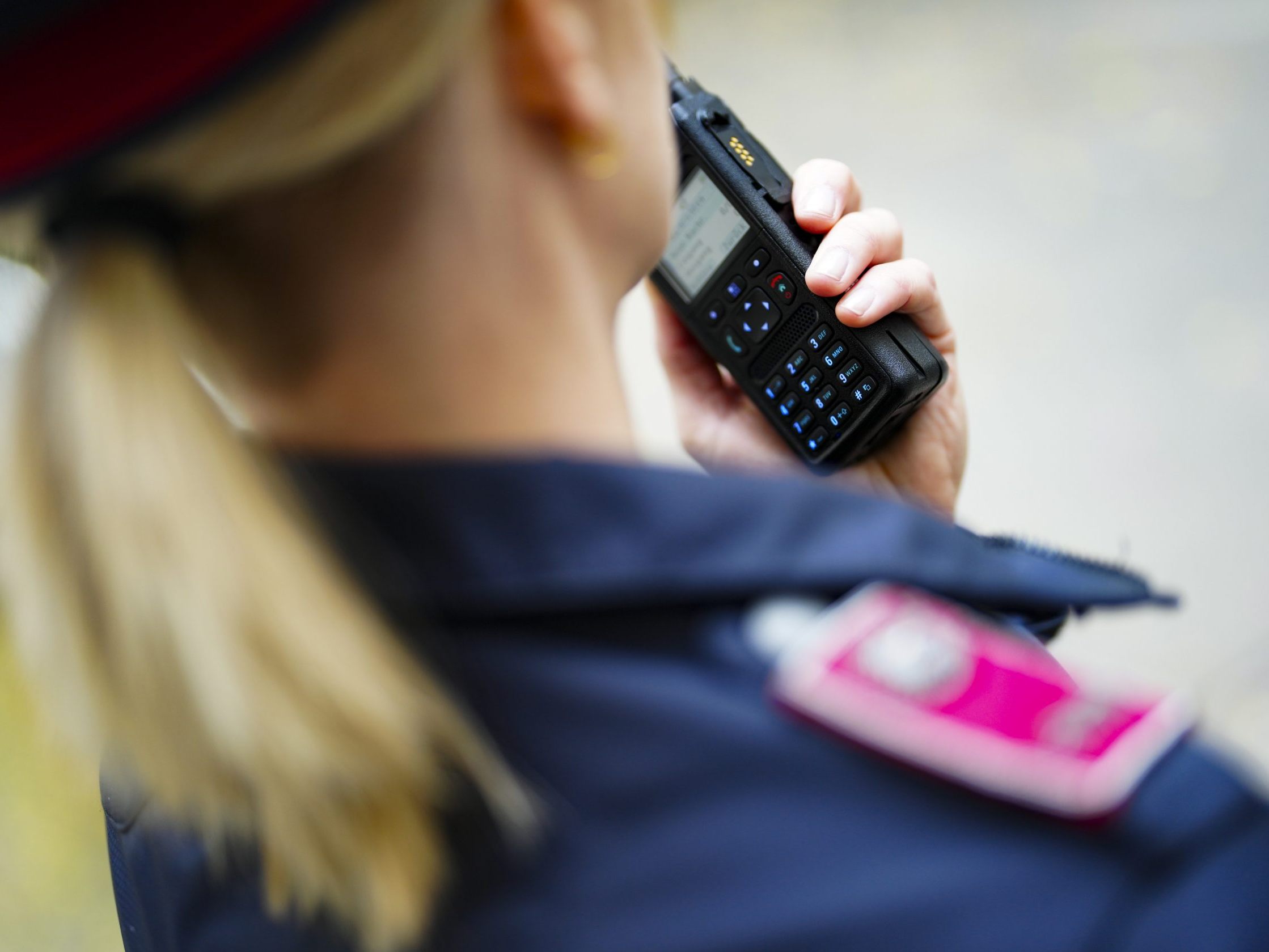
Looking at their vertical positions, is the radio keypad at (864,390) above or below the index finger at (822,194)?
below

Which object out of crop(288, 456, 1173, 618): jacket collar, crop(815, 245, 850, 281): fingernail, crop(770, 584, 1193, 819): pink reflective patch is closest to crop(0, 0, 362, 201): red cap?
crop(288, 456, 1173, 618): jacket collar

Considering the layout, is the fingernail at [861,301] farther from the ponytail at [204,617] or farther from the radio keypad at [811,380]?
the ponytail at [204,617]

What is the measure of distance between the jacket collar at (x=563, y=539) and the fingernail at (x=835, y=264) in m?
0.24

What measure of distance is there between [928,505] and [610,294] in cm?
31

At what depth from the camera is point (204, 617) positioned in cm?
28

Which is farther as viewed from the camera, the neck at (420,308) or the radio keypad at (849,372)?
the radio keypad at (849,372)

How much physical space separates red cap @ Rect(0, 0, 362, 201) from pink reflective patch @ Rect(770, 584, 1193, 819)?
0.21m

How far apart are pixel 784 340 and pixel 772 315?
2 cm

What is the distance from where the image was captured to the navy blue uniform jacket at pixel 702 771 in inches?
10.7

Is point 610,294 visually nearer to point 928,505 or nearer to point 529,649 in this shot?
point 529,649

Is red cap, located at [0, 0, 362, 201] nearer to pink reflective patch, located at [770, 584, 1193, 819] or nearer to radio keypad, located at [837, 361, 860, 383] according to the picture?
pink reflective patch, located at [770, 584, 1193, 819]

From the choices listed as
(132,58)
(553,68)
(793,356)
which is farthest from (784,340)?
(132,58)

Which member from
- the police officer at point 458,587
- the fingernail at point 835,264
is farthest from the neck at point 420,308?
the fingernail at point 835,264

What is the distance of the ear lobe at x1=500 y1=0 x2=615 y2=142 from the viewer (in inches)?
12.3
